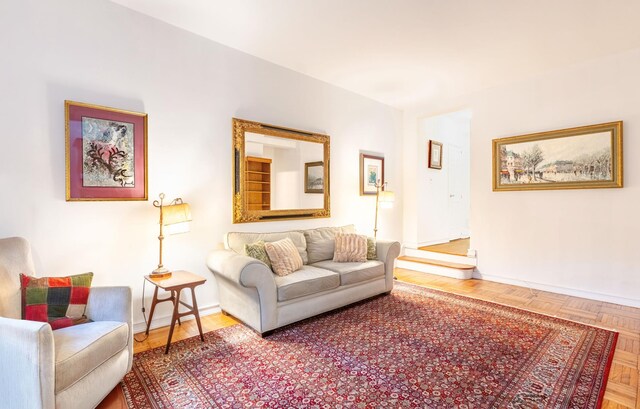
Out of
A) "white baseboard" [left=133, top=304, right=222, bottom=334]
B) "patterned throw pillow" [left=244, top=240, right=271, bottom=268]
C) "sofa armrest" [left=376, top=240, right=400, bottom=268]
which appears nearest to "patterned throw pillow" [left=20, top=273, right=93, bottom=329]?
"white baseboard" [left=133, top=304, right=222, bottom=334]

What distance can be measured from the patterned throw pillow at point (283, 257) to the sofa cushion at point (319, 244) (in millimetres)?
439

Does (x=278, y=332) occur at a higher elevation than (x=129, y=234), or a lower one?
lower

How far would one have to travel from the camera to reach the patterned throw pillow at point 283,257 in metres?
3.10

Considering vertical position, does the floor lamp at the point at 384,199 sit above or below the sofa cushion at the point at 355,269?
above

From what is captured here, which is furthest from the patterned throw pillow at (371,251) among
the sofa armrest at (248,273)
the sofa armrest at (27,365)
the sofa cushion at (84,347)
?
the sofa armrest at (27,365)

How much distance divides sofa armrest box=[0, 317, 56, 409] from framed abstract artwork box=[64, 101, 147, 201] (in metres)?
1.36

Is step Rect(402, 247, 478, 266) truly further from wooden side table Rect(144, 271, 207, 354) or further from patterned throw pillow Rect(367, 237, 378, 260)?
wooden side table Rect(144, 271, 207, 354)

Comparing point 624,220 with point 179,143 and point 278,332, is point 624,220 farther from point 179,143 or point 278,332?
point 179,143

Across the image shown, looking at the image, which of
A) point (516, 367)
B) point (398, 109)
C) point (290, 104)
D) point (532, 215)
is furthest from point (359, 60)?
point (516, 367)

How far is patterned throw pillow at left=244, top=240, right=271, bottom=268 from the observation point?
3.06 meters

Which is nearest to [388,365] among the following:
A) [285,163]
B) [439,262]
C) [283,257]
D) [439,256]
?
[283,257]

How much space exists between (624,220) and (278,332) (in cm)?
394

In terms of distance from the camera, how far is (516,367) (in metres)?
2.23

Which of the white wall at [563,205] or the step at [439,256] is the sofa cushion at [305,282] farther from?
the white wall at [563,205]
